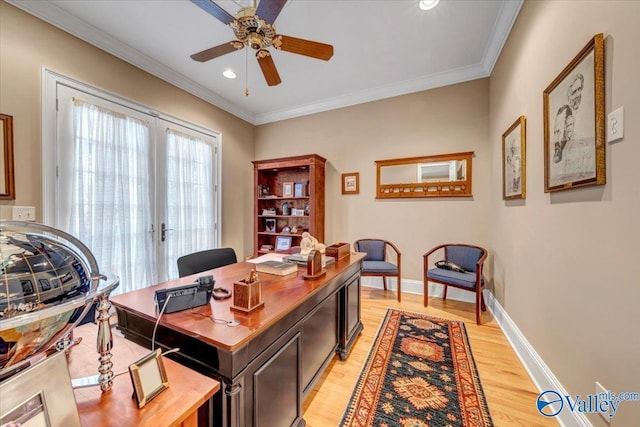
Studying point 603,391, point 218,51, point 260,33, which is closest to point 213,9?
point 260,33

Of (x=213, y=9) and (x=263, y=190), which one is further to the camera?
(x=263, y=190)

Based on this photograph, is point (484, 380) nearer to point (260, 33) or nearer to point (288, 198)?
point (260, 33)

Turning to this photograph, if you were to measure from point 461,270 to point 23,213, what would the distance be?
420 centimetres

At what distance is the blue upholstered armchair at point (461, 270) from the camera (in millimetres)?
2555

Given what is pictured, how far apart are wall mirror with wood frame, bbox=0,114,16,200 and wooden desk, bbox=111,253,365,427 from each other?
1.66 m

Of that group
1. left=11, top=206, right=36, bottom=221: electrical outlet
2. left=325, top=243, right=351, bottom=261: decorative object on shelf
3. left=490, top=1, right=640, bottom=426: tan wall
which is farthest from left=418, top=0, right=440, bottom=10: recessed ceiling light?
left=11, top=206, right=36, bottom=221: electrical outlet

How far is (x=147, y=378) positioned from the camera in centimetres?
67

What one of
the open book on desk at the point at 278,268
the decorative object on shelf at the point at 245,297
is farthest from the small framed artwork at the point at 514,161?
the decorative object on shelf at the point at 245,297

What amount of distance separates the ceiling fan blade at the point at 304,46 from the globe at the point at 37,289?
5.57ft

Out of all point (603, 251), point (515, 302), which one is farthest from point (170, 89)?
point (515, 302)

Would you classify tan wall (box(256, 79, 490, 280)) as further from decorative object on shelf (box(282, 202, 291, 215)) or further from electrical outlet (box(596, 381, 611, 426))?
electrical outlet (box(596, 381, 611, 426))

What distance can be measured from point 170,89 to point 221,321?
329 centimetres

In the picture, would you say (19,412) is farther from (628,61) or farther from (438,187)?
(438,187)

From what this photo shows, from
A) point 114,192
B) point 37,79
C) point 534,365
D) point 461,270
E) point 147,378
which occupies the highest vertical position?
point 37,79
